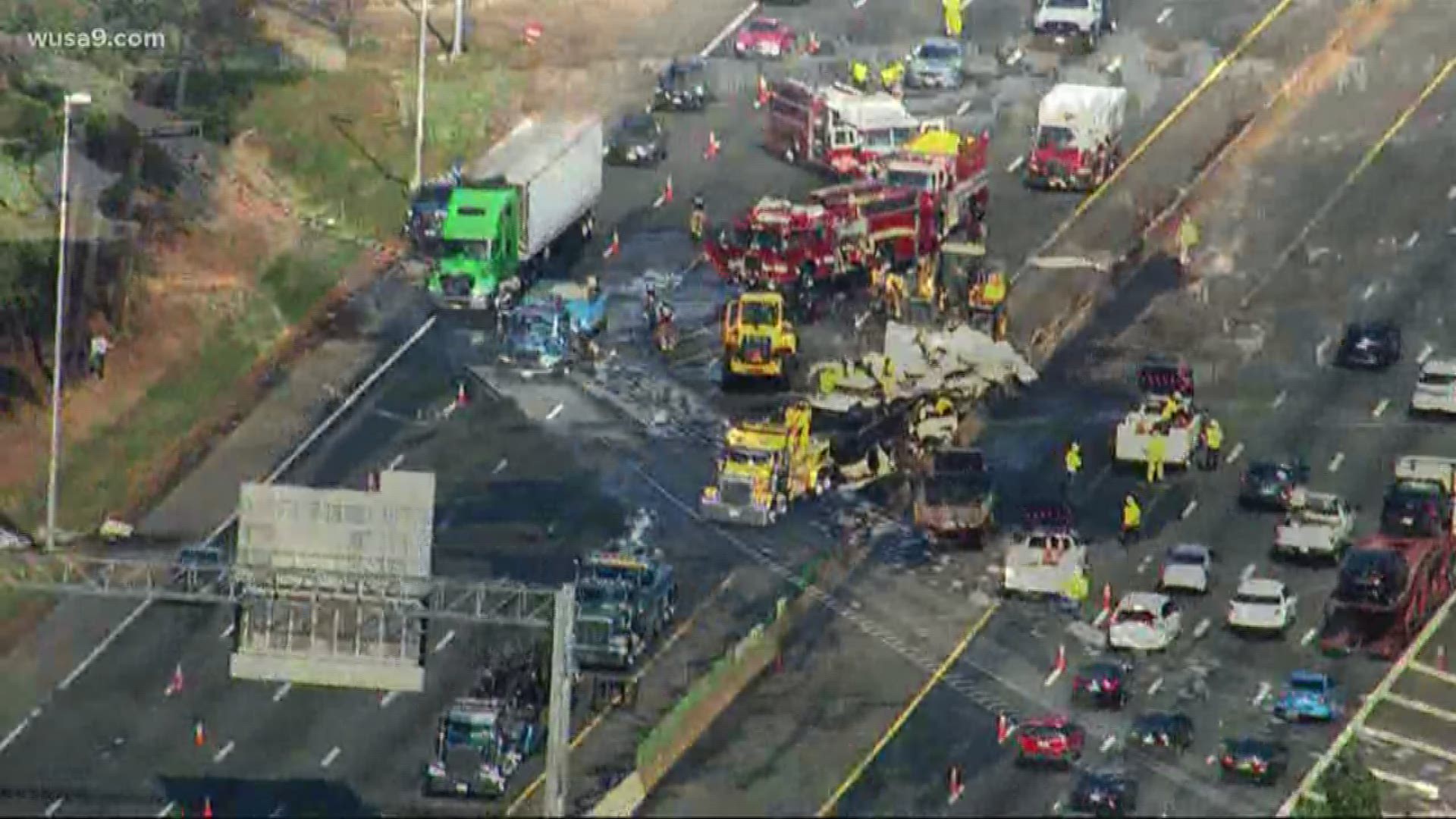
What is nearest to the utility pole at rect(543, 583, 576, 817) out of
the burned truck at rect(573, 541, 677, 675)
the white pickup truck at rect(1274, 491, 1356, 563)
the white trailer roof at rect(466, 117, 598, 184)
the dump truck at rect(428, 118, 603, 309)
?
the burned truck at rect(573, 541, 677, 675)

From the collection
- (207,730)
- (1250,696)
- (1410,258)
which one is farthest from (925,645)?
(1410,258)

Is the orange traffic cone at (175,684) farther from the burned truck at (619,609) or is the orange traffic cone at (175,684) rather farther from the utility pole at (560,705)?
the utility pole at (560,705)

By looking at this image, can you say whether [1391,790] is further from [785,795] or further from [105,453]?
[105,453]

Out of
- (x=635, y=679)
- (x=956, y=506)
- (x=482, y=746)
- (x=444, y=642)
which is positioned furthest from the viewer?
(x=956, y=506)

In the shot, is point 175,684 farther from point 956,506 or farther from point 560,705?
point 956,506

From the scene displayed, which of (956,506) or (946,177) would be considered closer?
(956,506)

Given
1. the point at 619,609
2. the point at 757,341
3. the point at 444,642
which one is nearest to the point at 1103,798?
the point at 619,609
